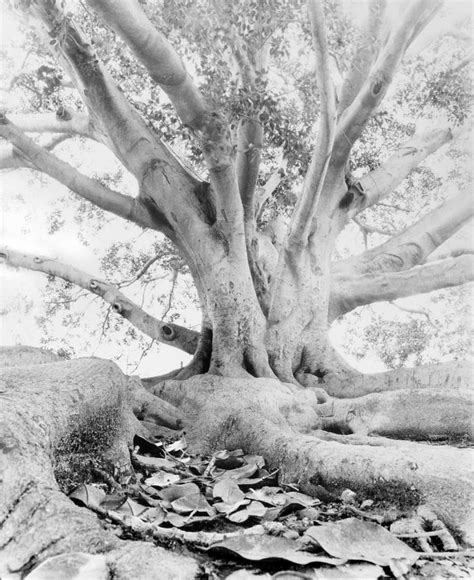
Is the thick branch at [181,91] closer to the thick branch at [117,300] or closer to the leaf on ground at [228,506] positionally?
the thick branch at [117,300]

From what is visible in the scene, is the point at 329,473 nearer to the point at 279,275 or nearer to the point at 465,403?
the point at 465,403

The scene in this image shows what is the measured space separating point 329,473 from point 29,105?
6914mm

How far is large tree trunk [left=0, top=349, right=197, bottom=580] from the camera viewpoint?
1.02 meters

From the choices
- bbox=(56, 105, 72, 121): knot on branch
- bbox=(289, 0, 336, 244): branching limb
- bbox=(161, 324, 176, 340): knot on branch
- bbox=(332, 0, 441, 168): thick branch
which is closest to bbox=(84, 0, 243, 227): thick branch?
bbox=(289, 0, 336, 244): branching limb

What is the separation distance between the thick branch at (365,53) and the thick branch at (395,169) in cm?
92

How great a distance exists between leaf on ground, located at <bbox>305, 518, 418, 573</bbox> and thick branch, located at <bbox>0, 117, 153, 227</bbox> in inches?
157

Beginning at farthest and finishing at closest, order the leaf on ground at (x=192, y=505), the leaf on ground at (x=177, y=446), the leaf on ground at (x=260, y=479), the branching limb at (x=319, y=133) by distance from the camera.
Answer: the branching limb at (x=319, y=133) < the leaf on ground at (x=177, y=446) < the leaf on ground at (x=260, y=479) < the leaf on ground at (x=192, y=505)

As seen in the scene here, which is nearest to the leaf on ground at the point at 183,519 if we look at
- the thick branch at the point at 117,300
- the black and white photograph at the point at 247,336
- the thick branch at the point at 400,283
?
the black and white photograph at the point at 247,336

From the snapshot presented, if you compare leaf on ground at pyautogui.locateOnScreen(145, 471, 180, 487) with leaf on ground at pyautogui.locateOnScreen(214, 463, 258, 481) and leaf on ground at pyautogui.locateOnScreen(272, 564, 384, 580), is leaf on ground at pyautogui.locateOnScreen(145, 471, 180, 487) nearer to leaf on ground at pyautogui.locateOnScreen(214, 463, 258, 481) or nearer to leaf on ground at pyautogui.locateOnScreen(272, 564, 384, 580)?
leaf on ground at pyautogui.locateOnScreen(214, 463, 258, 481)

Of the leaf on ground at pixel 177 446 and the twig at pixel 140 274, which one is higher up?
the twig at pixel 140 274

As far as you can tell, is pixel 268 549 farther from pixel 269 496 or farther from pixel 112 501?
pixel 269 496

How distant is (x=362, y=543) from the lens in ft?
4.03

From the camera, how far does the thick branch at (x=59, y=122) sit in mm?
5578

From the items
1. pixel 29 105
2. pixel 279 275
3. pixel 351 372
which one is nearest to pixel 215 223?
pixel 279 275
